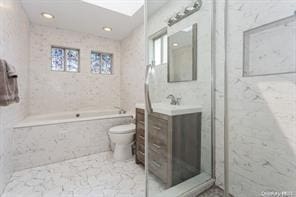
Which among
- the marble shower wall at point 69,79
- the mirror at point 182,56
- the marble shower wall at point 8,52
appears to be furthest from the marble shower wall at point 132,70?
the marble shower wall at point 8,52

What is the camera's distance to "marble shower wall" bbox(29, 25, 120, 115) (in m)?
3.09

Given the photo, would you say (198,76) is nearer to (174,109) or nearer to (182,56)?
(182,56)

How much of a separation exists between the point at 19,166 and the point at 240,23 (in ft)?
10.00

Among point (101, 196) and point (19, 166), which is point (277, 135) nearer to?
point (101, 196)

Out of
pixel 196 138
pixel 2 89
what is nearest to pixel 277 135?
pixel 196 138

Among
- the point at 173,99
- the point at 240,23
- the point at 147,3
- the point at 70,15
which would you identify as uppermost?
the point at 70,15

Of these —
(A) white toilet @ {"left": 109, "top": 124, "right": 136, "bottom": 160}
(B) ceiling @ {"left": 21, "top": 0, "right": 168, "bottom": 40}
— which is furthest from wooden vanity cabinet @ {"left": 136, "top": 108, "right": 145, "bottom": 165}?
(B) ceiling @ {"left": 21, "top": 0, "right": 168, "bottom": 40}

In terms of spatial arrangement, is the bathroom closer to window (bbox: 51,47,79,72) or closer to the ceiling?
the ceiling

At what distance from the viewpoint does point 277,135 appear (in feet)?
4.01

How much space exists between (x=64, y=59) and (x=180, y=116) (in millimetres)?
2959

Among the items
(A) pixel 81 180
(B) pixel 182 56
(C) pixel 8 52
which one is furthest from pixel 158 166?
(C) pixel 8 52

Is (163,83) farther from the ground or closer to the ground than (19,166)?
farther from the ground

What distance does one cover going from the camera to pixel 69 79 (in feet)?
11.2

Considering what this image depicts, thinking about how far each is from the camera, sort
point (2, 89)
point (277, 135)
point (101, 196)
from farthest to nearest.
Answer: point (101, 196) < point (2, 89) < point (277, 135)
